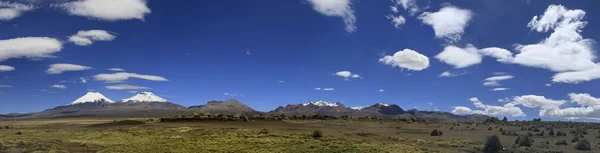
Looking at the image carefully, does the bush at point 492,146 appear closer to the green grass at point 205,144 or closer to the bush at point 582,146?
the green grass at point 205,144

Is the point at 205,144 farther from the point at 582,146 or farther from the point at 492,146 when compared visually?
the point at 582,146

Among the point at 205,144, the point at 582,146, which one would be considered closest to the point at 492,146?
the point at 582,146

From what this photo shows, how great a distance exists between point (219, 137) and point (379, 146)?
18310 millimetres

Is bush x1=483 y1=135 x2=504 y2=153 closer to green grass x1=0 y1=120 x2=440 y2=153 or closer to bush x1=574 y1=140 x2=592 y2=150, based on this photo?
green grass x1=0 y1=120 x2=440 y2=153

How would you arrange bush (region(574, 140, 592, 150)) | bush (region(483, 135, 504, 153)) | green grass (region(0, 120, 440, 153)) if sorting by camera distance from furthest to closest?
green grass (region(0, 120, 440, 153)), bush (region(574, 140, 592, 150)), bush (region(483, 135, 504, 153))

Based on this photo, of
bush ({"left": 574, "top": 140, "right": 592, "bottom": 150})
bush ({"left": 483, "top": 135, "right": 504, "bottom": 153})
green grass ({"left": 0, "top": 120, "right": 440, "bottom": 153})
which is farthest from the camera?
green grass ({"left": 0, "top": 120, "right": 440, "bottom": 153})

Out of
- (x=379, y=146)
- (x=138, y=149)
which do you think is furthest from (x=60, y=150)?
(x=379, y=146)

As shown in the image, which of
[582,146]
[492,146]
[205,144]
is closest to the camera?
[492,146]

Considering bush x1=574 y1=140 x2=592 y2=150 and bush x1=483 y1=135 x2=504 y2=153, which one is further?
bush x1=574 y1=140 x2=592 y2=150

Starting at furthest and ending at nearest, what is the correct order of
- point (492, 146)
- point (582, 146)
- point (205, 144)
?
point (205, 144) < point (582, 146) < point (492, 146)

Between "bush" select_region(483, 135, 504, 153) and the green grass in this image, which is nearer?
"bush" select_region(483, 135, 504, 153)

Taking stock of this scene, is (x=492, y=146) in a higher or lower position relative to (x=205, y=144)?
higher

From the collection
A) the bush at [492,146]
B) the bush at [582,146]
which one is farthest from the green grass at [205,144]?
the bush at [582,146]

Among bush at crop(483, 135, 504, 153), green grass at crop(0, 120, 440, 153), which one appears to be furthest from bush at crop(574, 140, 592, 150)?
green grass at crop(0, 120, 440, 153)
